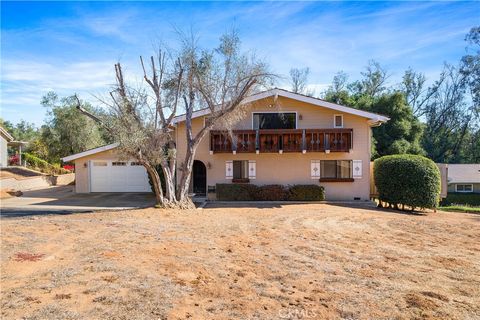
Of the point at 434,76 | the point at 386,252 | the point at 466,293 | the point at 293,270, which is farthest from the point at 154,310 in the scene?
the point at 434,76

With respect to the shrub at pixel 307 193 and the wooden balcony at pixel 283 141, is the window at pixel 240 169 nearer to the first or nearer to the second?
the wooden balcony at pixel 283 141

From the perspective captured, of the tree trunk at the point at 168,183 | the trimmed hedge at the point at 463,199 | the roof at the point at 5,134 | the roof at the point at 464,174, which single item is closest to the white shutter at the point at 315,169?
the tree trunk at the point at 168,183

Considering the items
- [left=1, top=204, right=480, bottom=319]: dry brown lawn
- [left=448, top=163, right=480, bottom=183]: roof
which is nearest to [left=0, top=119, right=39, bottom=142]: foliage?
[left=1, top=204, right=480, bottom=319]: dry brown lawn

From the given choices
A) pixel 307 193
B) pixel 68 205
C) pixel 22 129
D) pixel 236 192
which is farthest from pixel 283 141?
pixel 22 129

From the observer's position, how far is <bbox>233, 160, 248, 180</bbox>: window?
19.7 m

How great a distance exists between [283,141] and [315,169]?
2437 millimetres

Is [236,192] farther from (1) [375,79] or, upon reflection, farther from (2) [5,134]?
(1) [375,79]

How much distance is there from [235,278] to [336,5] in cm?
1058

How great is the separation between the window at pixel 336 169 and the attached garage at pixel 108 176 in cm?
1091

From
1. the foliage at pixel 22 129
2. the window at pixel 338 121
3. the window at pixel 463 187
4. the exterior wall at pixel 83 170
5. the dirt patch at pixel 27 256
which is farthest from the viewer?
the foliage at pixel 22 129

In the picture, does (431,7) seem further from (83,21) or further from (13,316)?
(13,316)

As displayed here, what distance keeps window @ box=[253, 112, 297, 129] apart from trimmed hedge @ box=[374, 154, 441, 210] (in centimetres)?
554

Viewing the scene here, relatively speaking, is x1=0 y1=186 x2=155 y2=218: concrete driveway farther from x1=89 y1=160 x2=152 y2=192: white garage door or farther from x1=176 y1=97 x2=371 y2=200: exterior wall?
x1=176 y1=97 x2=371 y2=200: exterior wall

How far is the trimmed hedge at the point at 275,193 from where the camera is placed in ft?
61.7
